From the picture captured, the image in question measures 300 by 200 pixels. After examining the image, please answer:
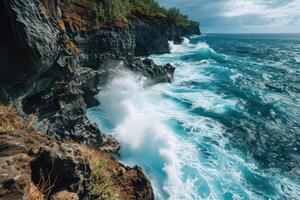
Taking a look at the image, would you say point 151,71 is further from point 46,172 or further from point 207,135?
point 46,172

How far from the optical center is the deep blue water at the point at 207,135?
12500 millimetres

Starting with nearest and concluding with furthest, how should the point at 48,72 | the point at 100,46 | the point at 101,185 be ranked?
the point at 101,185 < the point at 48,72 < the point at 100,46

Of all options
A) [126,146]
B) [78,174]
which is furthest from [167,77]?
[78,174]

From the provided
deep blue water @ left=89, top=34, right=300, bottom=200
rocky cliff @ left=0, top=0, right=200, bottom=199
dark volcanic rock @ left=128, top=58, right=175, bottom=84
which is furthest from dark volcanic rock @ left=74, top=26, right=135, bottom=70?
deep blue water @ left=89, top=34, right=300, bottom=200

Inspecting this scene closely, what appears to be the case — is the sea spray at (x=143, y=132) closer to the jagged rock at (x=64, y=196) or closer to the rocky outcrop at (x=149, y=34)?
the jagged rock at (x=64, y=196)

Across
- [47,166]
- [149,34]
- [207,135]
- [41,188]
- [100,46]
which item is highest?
[47,166]

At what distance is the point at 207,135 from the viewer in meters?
17.1

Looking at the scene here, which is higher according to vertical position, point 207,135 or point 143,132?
point 143,132

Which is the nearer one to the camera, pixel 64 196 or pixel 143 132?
pixel 64 196

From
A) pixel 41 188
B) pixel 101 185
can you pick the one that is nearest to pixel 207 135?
pixel 101 185

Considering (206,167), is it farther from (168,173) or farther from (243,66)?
(243,66)

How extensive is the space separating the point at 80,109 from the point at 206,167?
7.05 metres

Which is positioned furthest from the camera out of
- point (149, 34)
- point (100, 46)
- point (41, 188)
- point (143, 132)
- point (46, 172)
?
point (149, 34)

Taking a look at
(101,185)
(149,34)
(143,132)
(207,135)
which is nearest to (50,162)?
(101,185)
